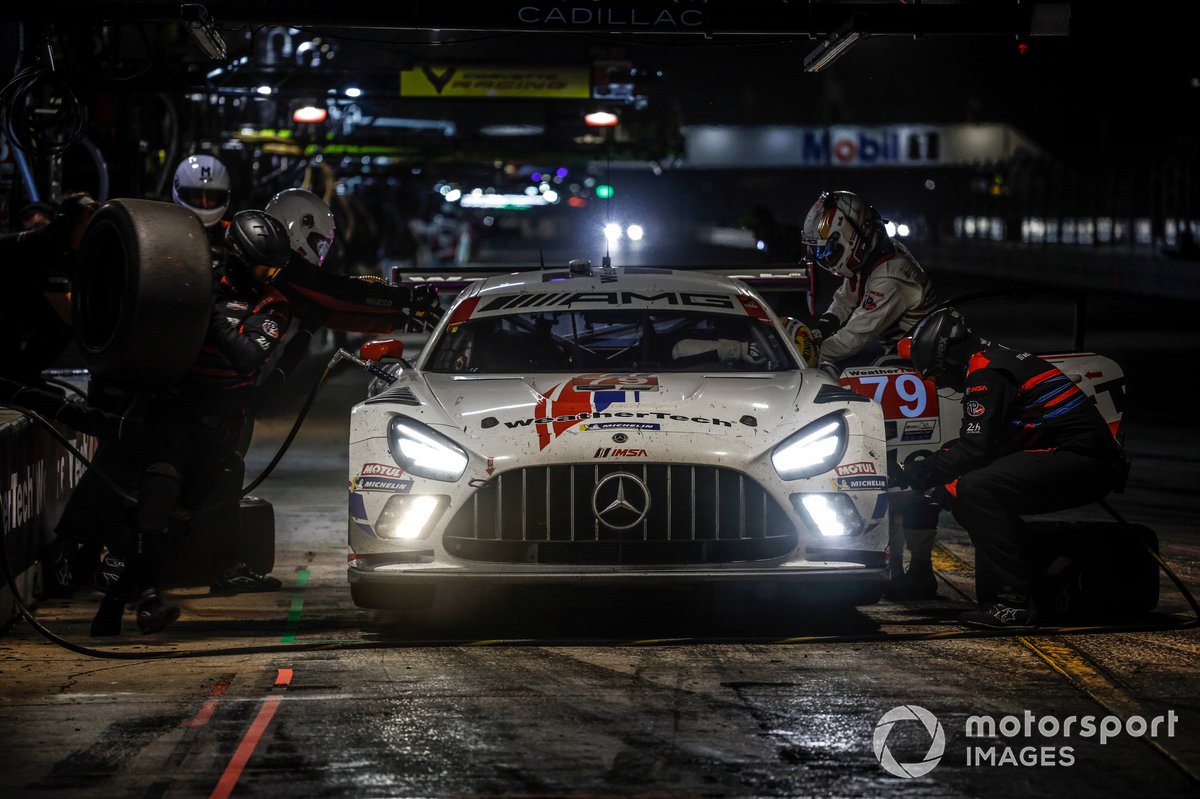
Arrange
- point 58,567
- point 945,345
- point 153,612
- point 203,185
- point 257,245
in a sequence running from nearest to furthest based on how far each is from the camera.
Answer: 1. point 153,612
2. point 945,345
3. point 257,245
4. point 58,567
5. point 203,185

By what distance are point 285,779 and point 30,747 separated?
0.94 meters

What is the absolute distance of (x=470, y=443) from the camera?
6.60 metres

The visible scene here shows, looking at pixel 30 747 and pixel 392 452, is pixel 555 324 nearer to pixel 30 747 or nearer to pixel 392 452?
pixel 392 452

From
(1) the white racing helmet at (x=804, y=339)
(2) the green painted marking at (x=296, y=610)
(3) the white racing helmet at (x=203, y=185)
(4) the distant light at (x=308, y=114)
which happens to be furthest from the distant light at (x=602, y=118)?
(2) the green painted marking at (x=296, y=610)

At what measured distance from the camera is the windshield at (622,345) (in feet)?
25.5

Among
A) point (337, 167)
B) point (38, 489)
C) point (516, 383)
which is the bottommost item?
point (38, 489)

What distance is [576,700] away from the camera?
5.71 meters

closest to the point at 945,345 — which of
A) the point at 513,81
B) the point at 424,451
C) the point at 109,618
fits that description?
the point at 424,451

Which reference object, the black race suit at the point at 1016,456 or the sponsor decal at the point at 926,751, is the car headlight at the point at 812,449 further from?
the sponsor decal at the point at 926,751

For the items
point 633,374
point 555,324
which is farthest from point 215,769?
point 555,324

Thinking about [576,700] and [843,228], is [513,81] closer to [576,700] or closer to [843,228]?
[843,228]

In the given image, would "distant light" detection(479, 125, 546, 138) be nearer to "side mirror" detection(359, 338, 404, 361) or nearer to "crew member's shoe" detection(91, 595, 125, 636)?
"side mirror" detection(359, 338, 404, 361)

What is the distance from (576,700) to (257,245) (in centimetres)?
282

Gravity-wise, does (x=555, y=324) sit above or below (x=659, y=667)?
above
